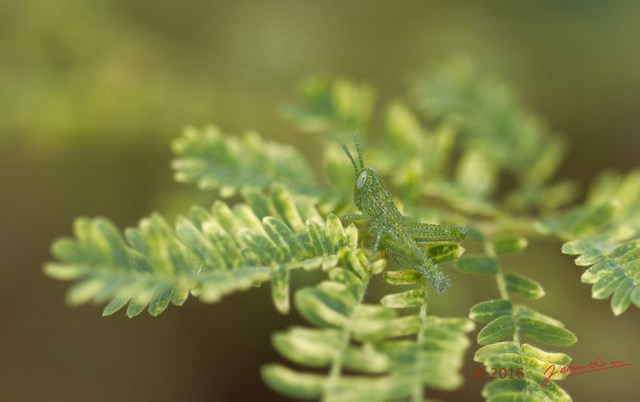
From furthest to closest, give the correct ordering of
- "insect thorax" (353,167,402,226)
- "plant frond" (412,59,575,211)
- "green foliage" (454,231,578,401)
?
"plant frond" (412,59,575,211), "insect thorax" (353,167,402,226), "green foliage" (454,231,578,401)

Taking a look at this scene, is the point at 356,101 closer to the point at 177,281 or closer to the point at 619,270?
the point at 619,270

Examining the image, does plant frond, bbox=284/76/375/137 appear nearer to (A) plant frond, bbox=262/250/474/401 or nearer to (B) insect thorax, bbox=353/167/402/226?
(B) insect thorax, bbox=353/167/402/226

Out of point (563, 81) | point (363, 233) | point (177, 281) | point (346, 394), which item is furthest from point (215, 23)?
point (346, 394)

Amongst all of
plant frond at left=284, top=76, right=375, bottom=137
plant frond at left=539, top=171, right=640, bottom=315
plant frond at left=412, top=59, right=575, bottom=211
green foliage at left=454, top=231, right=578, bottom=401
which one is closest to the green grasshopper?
green foliage at left=454, top=231, right=578, bottom=401

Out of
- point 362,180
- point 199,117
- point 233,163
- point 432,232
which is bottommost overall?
→ point 432,232

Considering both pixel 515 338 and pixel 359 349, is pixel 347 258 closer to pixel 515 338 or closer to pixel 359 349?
pixel 359 349

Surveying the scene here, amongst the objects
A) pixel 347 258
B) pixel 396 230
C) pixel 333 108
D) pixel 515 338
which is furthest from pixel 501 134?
pixel 347 258
